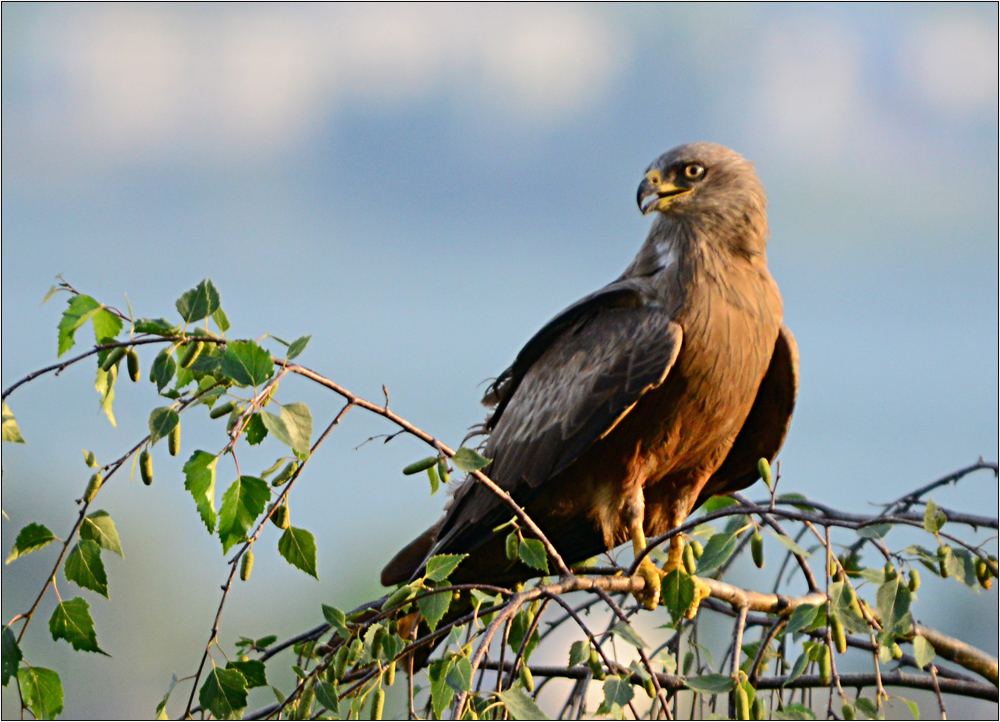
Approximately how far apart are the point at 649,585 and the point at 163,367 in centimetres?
190

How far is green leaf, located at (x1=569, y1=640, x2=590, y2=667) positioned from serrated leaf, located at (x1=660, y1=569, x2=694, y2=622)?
0.79 feet

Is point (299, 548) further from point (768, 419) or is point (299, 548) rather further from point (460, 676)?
point (768, 419)

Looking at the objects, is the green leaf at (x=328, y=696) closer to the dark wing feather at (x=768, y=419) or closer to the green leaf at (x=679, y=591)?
the green leaf at (x=679, y=591)

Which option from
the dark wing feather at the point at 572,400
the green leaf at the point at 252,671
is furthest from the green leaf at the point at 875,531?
the green leaf at the point at 252,671

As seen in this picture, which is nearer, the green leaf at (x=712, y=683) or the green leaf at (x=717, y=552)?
the green leaf at (x=717, y=552)

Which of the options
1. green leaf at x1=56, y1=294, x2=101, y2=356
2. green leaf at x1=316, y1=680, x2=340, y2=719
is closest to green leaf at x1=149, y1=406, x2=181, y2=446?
green leaf at x1=56, y1=294, x2=101, y2=356

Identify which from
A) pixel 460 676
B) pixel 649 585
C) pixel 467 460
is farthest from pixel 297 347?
pixel 649 585

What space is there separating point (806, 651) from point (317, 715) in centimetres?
110

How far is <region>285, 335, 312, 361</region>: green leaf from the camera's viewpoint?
1.82 m

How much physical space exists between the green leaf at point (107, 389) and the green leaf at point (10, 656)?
48cm

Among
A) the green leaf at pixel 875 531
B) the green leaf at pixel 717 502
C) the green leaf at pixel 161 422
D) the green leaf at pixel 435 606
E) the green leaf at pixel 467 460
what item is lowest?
the green leaf at pixel 435 606

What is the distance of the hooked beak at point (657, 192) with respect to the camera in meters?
3.69

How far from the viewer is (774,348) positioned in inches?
140

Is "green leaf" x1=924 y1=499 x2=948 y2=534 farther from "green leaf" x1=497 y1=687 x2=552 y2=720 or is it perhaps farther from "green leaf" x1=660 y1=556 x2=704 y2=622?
"green leaf" x1=497 y1=687 x2=552 y2=720
